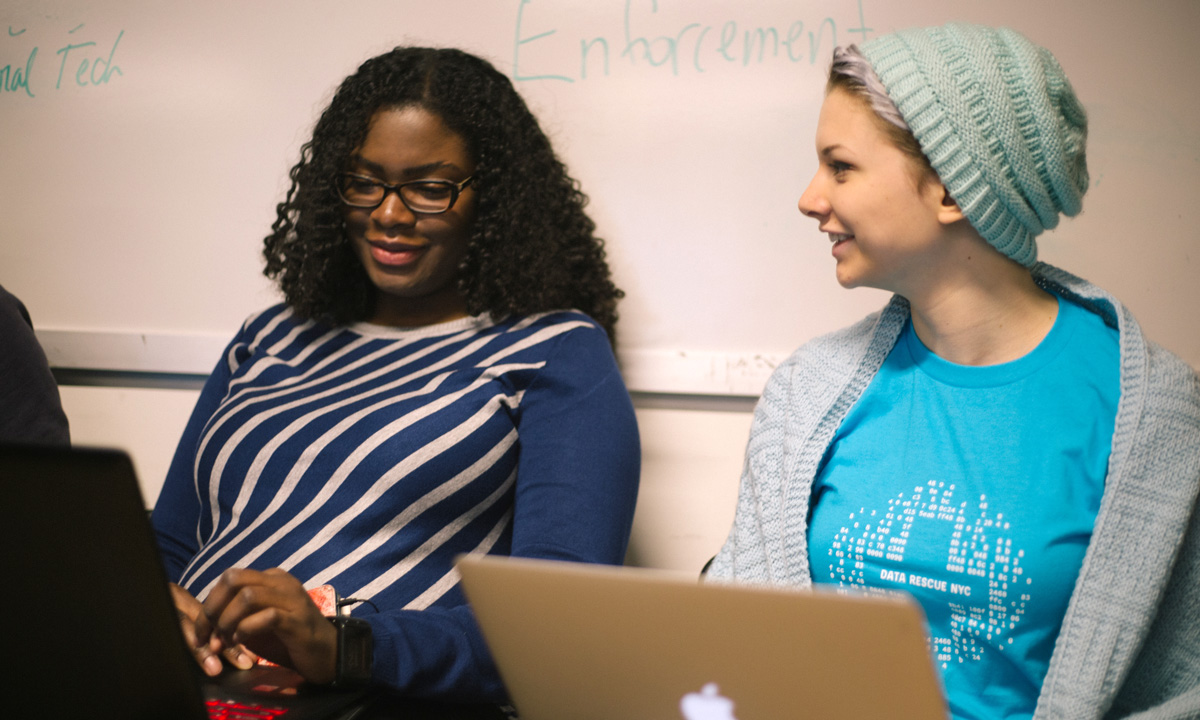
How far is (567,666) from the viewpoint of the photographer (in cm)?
58

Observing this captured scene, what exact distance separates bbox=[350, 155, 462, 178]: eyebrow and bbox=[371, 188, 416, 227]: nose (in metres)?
0.03

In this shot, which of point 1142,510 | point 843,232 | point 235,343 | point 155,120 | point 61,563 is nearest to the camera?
point 61,563

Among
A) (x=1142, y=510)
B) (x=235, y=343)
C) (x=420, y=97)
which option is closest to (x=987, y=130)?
(x=1142, y=510)

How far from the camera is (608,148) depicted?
4.59 ft

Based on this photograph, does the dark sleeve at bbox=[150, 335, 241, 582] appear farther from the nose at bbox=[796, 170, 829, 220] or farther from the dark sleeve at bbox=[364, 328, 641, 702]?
the nose at bbox=[796, 170, 829, 220]

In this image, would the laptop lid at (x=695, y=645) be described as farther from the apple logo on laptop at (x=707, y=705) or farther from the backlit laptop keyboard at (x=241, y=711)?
the backlit laptop keyboard at (x=241, y=711)

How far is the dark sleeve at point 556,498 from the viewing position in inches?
33.9

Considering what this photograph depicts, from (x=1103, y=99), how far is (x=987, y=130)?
2.00 feet

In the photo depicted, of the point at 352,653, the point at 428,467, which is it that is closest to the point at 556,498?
the point at 428,467

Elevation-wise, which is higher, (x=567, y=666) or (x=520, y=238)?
(x=520, y=238)

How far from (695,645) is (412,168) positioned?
839 millimetres

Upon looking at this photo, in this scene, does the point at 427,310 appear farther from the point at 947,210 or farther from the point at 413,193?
the point at 947,210

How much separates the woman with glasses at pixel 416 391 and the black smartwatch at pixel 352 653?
18 mm

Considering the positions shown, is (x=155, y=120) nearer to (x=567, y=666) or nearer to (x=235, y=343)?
(x=235, y=343)
